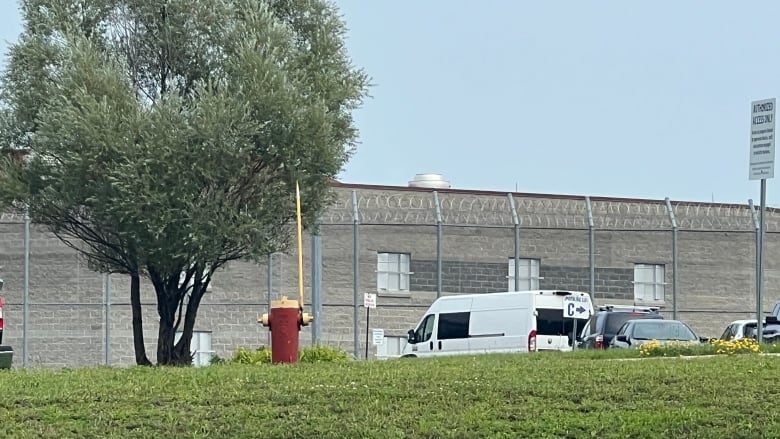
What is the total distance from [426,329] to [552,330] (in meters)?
2.83

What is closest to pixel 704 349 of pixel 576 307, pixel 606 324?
pixel 606 324

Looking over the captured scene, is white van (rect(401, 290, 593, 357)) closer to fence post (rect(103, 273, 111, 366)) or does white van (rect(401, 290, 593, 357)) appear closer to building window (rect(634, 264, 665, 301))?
fence post (rect(103, 273, 111, 366))

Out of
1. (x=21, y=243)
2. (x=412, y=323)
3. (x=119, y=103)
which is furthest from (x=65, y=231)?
(x=412, y=323)

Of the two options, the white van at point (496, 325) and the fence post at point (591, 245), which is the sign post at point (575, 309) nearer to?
the white van at point (496, 325)

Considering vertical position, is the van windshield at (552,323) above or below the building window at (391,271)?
below

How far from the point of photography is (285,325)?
736 inches

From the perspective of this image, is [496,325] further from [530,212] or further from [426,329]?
[530,212]

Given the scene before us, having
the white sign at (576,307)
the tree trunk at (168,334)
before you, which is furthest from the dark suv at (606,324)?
the tree trunk at (168,334)

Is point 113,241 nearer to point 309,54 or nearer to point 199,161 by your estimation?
point 199,161

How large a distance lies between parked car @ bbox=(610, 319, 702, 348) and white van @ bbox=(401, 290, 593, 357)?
11.9 feet

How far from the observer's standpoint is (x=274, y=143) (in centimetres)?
2327

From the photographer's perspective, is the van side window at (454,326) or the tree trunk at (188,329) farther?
the van side window at (454,326)

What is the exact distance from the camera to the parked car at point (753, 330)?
29.5 m

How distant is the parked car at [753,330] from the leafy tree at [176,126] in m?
9.98
